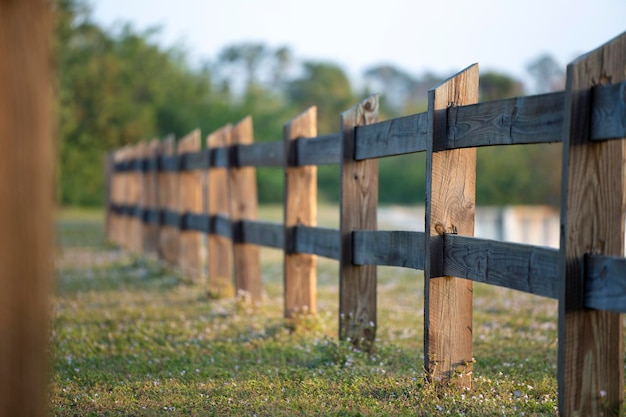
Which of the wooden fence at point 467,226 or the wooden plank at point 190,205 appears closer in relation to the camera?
the wooden fence at point 467,226

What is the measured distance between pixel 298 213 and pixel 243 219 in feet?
4.59

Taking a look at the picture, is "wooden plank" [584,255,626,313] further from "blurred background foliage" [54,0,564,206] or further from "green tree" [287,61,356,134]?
"green tree" [287,61,356,134]

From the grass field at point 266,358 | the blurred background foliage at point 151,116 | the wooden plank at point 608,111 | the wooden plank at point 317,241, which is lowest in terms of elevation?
the grass field at point 266,358

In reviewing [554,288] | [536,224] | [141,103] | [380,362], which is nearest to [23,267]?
[554,288]

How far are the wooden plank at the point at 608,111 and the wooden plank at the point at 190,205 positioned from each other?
25.1 feet

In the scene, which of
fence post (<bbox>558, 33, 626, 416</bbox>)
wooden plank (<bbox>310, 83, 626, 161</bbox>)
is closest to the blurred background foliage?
wooden plank (<bbox>310, 83, 626, 161</bbox>)

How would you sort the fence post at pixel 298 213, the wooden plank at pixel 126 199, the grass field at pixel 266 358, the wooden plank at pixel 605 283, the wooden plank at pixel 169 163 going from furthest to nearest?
the wooden plank at pixel 126 199, the wooden plank at pixel 169 163, the fence post at pixel 298 213, the grass field at pixel 266 358, the wooden plank at pixel 605 283

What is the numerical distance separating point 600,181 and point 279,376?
7.61ft

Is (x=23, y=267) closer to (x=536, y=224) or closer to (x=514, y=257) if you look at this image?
(x=514, y=257)

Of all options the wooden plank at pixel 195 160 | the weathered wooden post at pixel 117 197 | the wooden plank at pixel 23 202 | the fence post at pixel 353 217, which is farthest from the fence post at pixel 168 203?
the wooden plank at pixel 23 202

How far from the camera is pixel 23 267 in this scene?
7.55 feet

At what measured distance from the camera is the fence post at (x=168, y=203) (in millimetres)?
11219

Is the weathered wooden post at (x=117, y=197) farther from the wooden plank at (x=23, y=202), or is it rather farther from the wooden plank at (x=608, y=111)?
the wooden plank at (x=23, y=202)

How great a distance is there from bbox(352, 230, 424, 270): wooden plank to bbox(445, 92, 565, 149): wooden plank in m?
0.72
